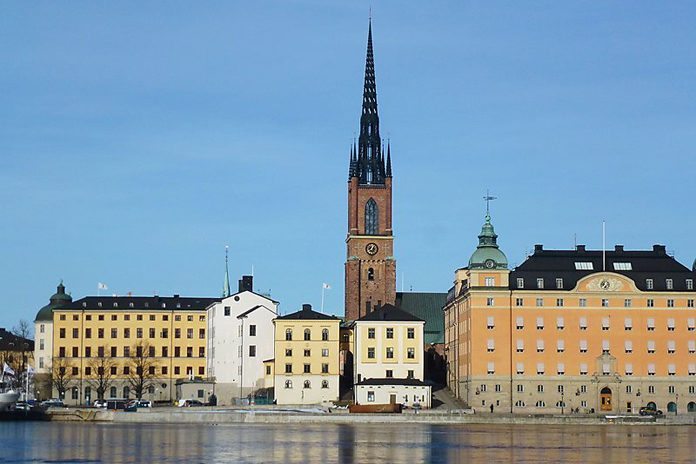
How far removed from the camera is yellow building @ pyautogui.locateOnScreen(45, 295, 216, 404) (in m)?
168

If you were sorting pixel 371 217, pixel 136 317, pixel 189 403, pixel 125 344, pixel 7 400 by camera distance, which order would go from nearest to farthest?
pixel 7 400 → pixel 189 403 → pixel 125 344 → pixel 136 317 → pixel 371 217

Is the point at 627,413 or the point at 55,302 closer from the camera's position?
the point at 627,413

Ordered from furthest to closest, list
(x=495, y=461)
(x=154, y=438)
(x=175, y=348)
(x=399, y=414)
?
1. (x=175, y=348)
2. (x=399, y=414)
3. (x=154, y=438)
4. (x=495, y=461)

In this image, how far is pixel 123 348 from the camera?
17025 centimetres

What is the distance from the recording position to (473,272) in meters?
135

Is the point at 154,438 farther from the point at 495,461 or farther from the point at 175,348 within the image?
the point at 175,348

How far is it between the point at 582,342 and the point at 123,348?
6289 cm

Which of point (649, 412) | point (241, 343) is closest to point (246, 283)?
point (241, 343)

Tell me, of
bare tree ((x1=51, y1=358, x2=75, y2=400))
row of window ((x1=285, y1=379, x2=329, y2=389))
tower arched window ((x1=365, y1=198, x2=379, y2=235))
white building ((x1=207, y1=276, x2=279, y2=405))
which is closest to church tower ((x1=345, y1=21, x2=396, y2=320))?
tower arched window ((x1=365, y1=198, x2=379, y2=235))

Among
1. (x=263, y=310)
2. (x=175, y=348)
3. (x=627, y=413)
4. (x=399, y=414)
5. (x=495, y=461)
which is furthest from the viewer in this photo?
(x=175, y=348)

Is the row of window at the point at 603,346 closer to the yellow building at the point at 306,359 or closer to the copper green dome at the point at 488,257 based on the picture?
the copper green dome at the point at 488,257

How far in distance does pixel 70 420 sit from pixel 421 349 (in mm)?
36366

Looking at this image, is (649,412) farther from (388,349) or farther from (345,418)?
(345,418)

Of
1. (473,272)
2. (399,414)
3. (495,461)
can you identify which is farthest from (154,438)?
(473,272)
